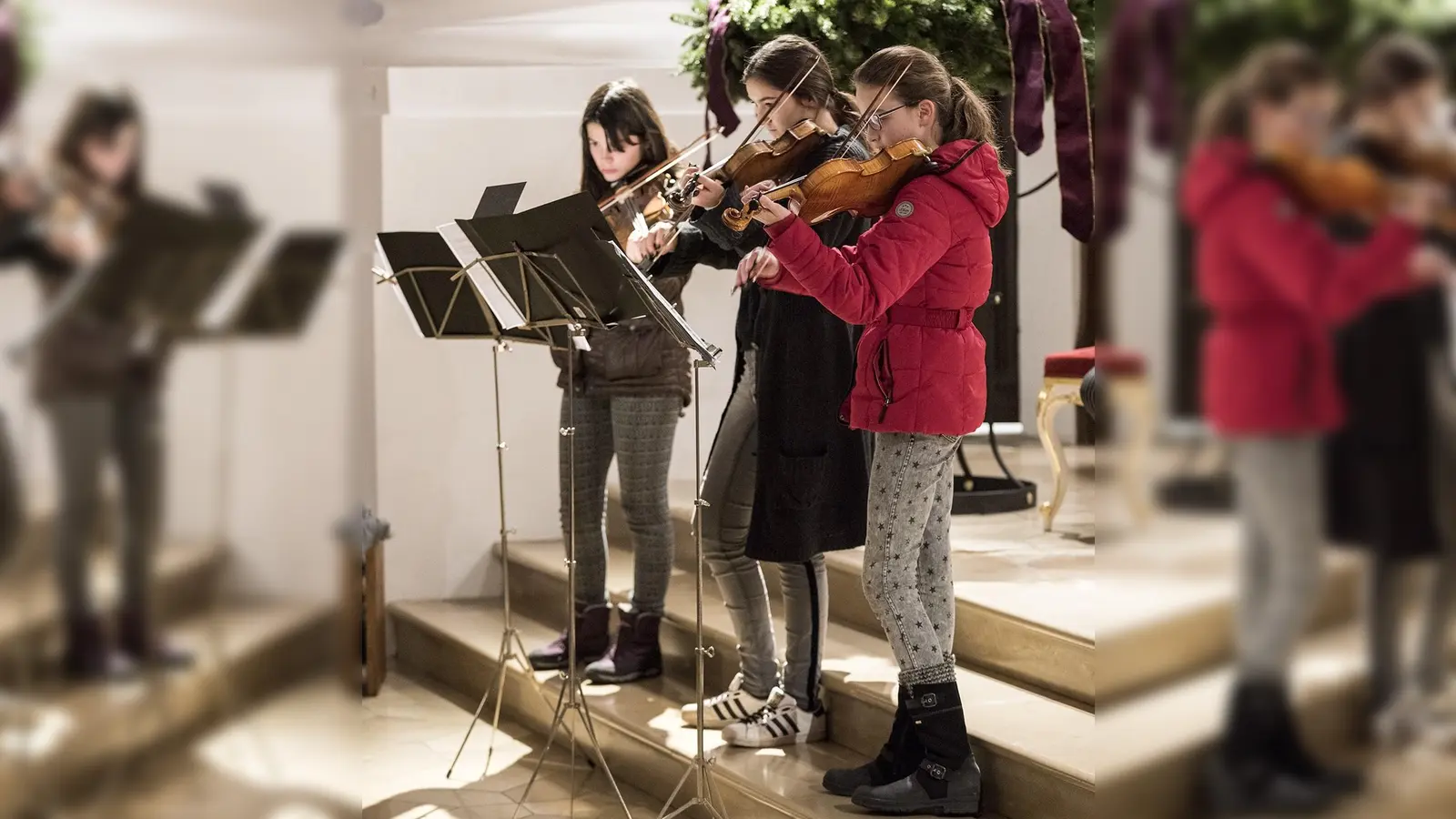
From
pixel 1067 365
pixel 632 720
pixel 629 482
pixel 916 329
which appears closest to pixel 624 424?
pixel 629 482

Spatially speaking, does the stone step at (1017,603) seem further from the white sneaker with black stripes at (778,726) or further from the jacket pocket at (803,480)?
the jacket pocket at (803,480)

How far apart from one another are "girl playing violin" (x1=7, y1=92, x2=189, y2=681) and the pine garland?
2.77m

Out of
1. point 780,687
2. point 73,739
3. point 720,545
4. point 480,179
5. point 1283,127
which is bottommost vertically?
point 780,687

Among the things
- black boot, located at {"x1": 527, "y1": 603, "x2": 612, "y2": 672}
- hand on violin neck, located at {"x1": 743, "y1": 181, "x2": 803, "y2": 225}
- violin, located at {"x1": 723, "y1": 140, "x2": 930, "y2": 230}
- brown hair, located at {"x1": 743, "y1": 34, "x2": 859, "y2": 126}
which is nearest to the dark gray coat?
brown hair, located at {"x1": 743, "y1": 34, "x2": 859, "y2": 126}

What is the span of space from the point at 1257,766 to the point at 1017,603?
2.64 metres

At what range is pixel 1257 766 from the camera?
534mm

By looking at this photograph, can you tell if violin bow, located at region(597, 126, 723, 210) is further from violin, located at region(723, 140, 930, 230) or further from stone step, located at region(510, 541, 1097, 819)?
stone step, located at region(510, 541, 1097, 819)

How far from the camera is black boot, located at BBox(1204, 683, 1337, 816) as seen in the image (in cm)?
53

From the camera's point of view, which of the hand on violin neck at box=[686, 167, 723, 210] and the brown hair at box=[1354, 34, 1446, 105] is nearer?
the brown hair at box=[1354, 34, 1446, 105]

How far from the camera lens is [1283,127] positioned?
0.52m

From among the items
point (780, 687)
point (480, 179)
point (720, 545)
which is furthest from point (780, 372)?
point (480, 179)

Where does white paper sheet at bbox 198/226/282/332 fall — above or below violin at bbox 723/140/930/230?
below

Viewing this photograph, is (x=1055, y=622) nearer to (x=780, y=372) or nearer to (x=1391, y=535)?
(x=780, y=372)

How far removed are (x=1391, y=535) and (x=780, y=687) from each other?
261 centimetres
